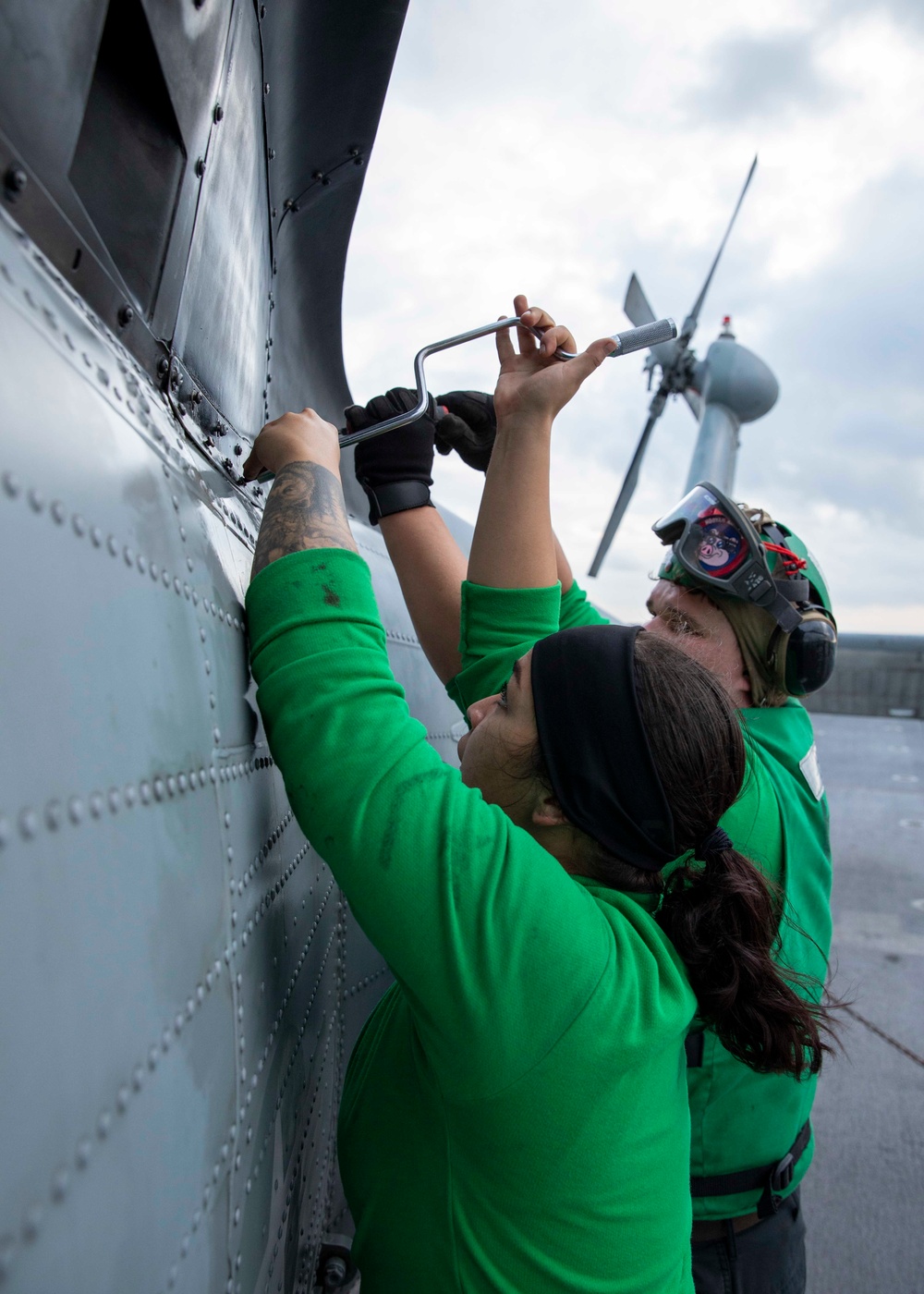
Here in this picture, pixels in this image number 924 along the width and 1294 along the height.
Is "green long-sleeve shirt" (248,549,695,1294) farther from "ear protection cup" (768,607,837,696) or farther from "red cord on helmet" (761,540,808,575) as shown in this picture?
"red cord on helmet" (761,540,808,575)

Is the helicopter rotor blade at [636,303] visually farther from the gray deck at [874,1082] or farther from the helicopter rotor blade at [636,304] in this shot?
the gray deck at [874,1082]

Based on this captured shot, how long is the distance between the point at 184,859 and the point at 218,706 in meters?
0.22

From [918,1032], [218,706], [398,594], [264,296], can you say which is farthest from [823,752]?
[218,706]

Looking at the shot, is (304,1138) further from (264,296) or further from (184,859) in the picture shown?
(264,296)

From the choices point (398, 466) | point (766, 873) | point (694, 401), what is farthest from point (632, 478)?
point (766, 873)

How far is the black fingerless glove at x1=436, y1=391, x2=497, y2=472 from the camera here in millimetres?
2047

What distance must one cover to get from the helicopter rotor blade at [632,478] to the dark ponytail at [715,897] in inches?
363

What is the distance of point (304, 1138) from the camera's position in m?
1.41

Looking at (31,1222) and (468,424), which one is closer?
(31,1222)

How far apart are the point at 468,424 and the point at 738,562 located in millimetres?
807

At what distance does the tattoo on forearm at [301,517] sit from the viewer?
3.76 feet

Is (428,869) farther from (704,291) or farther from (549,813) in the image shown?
(704,291)

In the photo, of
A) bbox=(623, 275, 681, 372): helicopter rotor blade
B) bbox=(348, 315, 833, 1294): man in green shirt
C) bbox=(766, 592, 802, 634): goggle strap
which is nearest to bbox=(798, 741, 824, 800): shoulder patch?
bbox=(348, 315, 833, 1294): man in green shirt

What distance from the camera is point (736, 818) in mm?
1613
